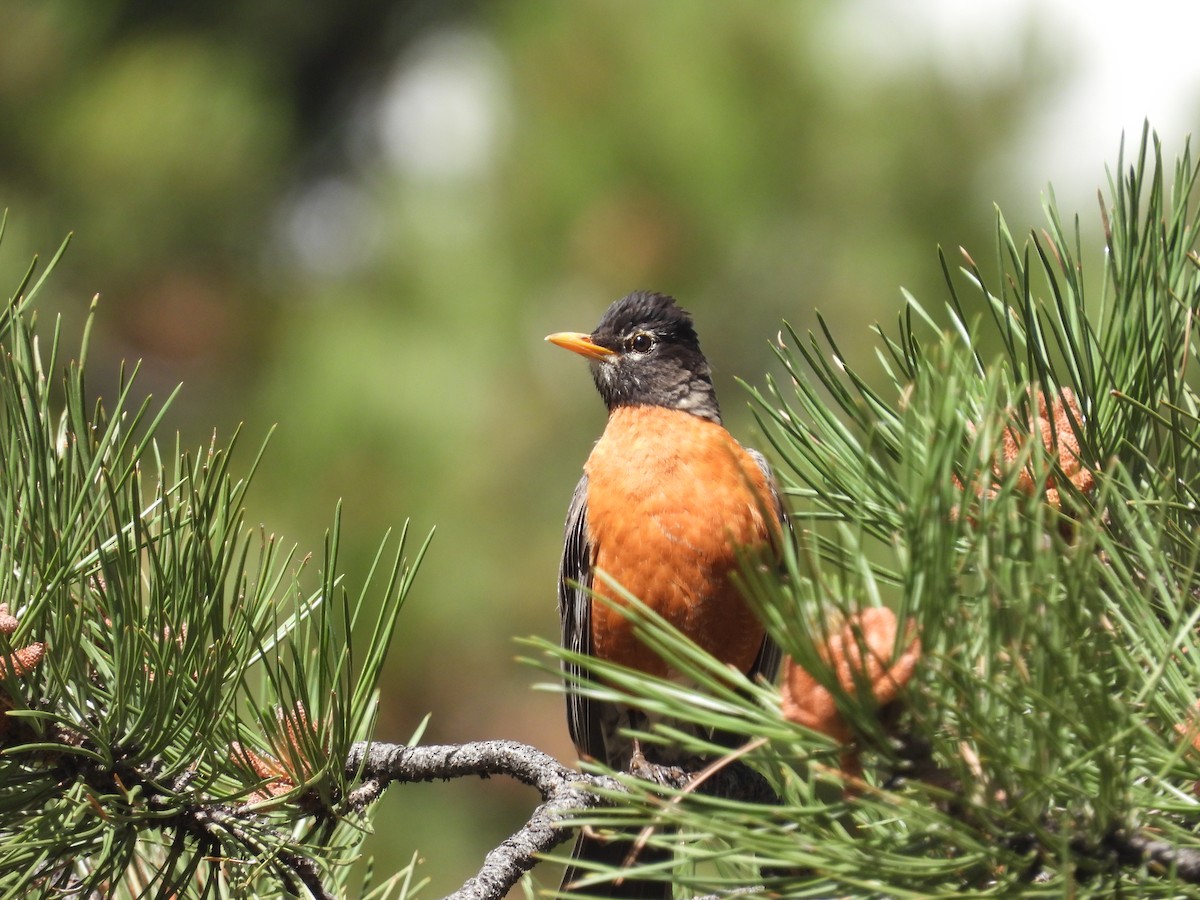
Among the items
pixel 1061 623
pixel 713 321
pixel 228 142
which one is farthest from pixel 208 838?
pixel 228 142

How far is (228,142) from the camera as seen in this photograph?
7855 mm

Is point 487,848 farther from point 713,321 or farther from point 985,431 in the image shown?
point 985,431

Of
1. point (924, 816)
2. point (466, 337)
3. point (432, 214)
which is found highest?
point (432, 214)

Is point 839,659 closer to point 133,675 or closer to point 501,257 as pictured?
point 133,675

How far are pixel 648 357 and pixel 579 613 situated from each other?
860 mm

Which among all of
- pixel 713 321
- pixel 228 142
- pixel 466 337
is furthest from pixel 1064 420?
pixel 228 142

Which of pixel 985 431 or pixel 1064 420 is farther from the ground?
pixel 1064 420

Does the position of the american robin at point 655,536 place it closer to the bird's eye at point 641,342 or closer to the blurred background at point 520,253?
the bird's eye at point 641,342

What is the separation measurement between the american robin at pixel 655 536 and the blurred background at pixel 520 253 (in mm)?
1920

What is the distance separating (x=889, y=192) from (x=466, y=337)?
2315mm

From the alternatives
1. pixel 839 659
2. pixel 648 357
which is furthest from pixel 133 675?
pixel 648 357

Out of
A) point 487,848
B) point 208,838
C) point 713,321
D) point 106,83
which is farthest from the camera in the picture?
point 106,83

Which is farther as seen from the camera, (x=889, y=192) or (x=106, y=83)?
(x=106, y=83)

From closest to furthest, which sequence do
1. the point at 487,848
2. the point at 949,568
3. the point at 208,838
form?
1. the point at 949,568
2. the point at 208,838
3. the point at 487,848
